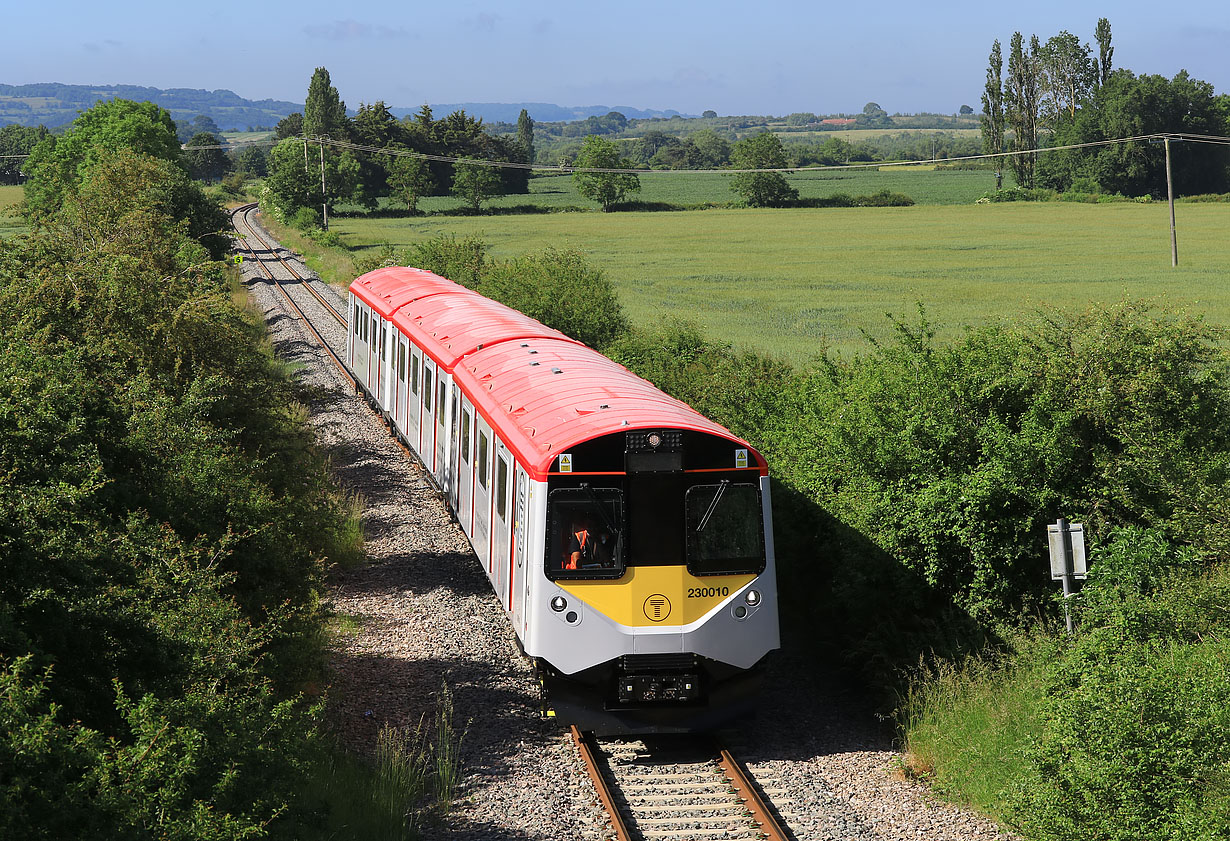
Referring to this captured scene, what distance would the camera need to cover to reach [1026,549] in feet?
39.0

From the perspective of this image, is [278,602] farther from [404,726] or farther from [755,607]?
[755,607]

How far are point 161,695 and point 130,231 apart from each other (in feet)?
54.3

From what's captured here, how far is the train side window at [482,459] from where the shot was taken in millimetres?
12922

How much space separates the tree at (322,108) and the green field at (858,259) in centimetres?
3117

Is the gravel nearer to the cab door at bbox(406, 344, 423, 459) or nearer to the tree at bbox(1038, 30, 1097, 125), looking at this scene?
the cab door at bbox(406, 344, 423, 459)

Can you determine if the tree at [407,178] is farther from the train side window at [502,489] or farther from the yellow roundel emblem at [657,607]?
the yellow roundel emblem at [657,607]

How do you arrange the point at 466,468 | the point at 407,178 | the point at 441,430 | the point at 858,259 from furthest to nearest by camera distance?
1. the point at 407,178
2. the point at 858,259
3. the point at 441,430
4. the point at 466,468

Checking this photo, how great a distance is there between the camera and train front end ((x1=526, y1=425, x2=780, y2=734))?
10.1m

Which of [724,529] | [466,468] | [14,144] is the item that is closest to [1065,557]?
[724,529]

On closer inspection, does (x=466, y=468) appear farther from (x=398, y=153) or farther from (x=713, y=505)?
(x=398, y=153)

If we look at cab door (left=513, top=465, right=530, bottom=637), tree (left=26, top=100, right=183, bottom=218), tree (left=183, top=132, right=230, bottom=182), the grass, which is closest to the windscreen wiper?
cab door (left=513, top=465, right=530, bottom=637)

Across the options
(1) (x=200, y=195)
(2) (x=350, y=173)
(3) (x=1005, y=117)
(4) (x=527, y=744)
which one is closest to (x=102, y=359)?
(4) (x=527, y=744)

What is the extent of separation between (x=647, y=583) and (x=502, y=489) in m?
2.32

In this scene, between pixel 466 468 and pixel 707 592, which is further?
pixel 466 468
